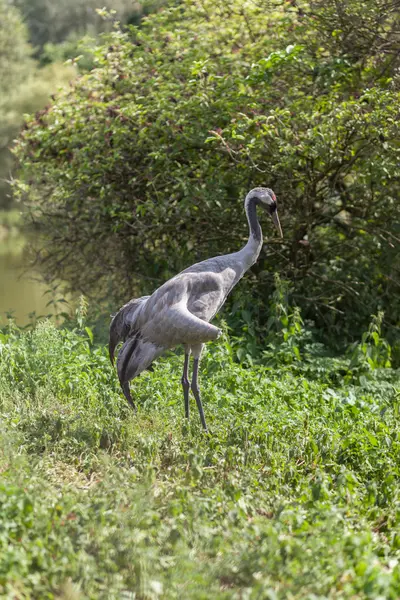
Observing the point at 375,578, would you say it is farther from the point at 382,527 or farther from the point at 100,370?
the point at 100,370

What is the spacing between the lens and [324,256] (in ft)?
29.9

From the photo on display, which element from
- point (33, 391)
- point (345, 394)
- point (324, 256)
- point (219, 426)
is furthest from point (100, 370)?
point (324, 256)

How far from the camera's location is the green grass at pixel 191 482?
11.1ft

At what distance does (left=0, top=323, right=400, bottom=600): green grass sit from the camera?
11.1 feet

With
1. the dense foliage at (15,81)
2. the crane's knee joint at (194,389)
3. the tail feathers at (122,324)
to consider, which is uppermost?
the tail feathers at (122,324)

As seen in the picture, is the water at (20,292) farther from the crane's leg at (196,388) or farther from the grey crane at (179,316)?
the crane's leg at (196,388)

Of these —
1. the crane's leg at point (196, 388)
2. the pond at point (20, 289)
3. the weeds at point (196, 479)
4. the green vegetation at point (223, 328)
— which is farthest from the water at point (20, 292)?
the crane's leg at point (196, 388)

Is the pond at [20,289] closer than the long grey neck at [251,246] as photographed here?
No

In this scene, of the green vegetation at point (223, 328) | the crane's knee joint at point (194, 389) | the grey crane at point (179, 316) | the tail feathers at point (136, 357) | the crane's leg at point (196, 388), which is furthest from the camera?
the crane's knee joint at point (194, 389)

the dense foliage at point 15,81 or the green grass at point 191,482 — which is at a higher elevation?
the green grass at point 191,482

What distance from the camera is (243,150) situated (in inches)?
315

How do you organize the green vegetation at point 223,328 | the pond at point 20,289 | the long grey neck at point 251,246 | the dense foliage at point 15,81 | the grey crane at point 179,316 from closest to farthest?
the green vegetation at point 223,328 < the grey crane at point 179,316 < the long grey neck at point 251,246 < the pond at point 20,289 < the dense foliage at point 15,81

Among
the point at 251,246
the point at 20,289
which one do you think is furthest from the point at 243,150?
the point at 20,289

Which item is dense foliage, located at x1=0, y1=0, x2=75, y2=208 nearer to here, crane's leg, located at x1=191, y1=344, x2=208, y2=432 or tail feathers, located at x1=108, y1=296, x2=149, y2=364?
tail feathers, located at x1=108, y1=296, x2=149, y2=364
